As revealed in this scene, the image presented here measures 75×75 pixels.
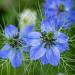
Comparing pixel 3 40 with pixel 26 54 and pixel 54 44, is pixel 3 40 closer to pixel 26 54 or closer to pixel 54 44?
pixel 26 54

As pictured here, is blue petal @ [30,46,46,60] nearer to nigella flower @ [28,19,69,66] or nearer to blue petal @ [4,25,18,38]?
nigella flower @ [28,19,69,66]

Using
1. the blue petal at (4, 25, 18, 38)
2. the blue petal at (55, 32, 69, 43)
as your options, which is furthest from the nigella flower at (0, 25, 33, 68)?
the blue petal at (55, 32, 69, 43)

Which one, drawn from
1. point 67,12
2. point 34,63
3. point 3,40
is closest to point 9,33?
point 3,40

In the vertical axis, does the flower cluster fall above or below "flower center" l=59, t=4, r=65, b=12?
below

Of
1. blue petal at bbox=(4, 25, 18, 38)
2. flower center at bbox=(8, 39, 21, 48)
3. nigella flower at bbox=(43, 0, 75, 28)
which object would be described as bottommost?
flower center at bbox=(8, 39, 21, 48)

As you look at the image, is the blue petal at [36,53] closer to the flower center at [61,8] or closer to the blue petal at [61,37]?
the blue petal at [61,37]

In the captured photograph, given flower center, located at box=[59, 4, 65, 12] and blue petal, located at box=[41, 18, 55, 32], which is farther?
flower center, located at box=[59, 4, 65, 12]

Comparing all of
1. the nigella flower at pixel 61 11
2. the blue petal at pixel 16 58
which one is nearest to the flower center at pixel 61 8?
the nigella flower at pixel 61 11
